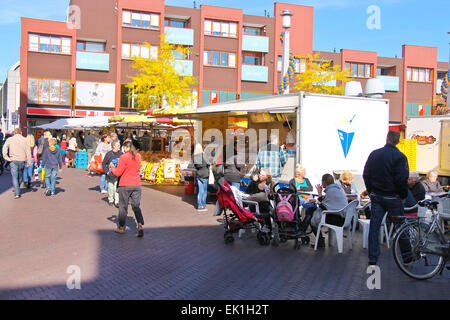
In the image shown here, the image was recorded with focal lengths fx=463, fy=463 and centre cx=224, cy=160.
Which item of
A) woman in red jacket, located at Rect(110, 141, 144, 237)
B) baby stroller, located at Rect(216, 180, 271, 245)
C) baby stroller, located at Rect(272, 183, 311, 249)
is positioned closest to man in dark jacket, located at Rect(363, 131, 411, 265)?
baby stroller, located at Rect(272, 183, 311, 249)

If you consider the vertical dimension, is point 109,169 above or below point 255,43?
below

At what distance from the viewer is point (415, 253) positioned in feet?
19.2

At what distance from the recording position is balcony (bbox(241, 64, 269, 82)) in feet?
132

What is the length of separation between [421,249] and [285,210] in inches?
90.5

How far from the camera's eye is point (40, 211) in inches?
415

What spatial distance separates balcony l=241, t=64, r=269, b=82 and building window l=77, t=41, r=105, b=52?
39.3 ft

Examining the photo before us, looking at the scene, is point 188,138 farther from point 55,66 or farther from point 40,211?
point 55,66

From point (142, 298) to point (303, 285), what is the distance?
6.23ft

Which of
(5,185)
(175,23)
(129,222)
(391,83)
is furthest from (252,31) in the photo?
(129,222)

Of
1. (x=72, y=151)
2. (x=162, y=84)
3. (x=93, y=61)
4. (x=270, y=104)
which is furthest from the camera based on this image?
(x=93, y=61)

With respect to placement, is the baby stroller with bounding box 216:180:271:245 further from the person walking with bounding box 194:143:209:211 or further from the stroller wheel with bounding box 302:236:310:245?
the person walking with bounding box 194:143:209:211

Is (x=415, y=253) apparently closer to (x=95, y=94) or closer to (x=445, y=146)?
(x=445, y=146)
